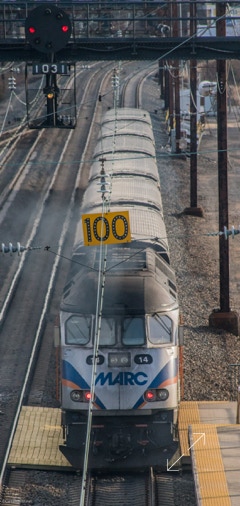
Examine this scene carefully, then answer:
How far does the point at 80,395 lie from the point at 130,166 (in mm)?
13009

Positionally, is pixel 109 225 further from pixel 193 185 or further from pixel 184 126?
pixel 184 126

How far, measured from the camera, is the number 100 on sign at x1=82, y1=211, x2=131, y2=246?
19797mm

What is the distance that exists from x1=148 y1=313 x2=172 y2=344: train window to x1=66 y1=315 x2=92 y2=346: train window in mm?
1130

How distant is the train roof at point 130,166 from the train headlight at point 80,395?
1152 cm

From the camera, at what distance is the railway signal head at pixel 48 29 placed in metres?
19.8

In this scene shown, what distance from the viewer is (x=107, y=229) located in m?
20.0

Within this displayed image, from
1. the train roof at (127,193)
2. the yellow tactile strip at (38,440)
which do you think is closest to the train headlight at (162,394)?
the yellow tactile strip at (38,440)

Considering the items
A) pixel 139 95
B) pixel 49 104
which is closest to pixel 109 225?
pixel 49 104

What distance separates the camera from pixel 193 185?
4006 cm

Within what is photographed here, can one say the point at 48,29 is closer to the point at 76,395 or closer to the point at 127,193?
the point at 127,193

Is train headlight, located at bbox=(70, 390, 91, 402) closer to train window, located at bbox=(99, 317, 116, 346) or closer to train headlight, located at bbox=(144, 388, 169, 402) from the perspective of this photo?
train window, located at bbox=(99, 317, 116, 346)

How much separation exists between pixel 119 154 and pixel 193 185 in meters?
9.61

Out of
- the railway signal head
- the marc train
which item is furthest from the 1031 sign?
the marc train

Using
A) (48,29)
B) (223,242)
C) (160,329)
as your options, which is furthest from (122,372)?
(223,242)
